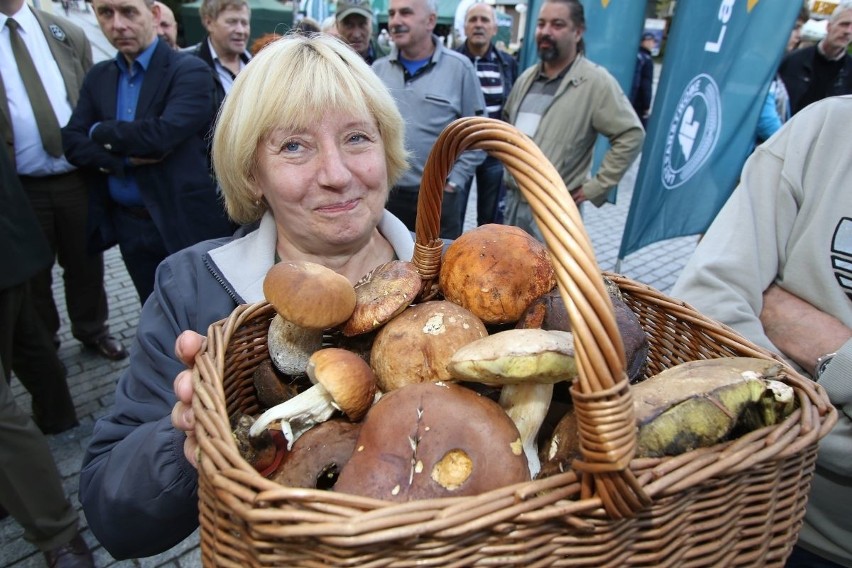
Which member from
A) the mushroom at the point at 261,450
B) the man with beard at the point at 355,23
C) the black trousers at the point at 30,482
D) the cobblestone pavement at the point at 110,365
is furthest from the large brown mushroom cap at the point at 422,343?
the man with beard at the point at 355,23

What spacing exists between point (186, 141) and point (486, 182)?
2.73m

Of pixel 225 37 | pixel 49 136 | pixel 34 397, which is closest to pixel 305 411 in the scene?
pixel 34 397

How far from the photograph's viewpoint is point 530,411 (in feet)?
3.07

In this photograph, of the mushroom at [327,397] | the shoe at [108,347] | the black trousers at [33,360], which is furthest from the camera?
the shoe at [108,347]

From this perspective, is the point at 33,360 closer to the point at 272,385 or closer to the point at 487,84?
the point at 272,385

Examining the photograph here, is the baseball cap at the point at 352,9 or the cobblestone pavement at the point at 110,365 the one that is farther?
the baseball cap at the point at 352,9

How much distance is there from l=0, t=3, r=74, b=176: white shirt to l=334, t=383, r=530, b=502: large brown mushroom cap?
3.17m

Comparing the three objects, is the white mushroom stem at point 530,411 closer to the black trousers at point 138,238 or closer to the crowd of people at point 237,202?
the crowd of people at point 237,202

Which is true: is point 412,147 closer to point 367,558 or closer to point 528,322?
point 528,322

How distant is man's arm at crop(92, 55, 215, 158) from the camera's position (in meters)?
2.66

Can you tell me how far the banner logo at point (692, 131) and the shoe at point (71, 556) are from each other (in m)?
4.10

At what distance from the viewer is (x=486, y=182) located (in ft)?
15.7

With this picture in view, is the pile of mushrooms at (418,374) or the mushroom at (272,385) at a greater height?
the pile of mushrooms at (418,374)

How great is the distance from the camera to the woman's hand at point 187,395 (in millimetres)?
905
